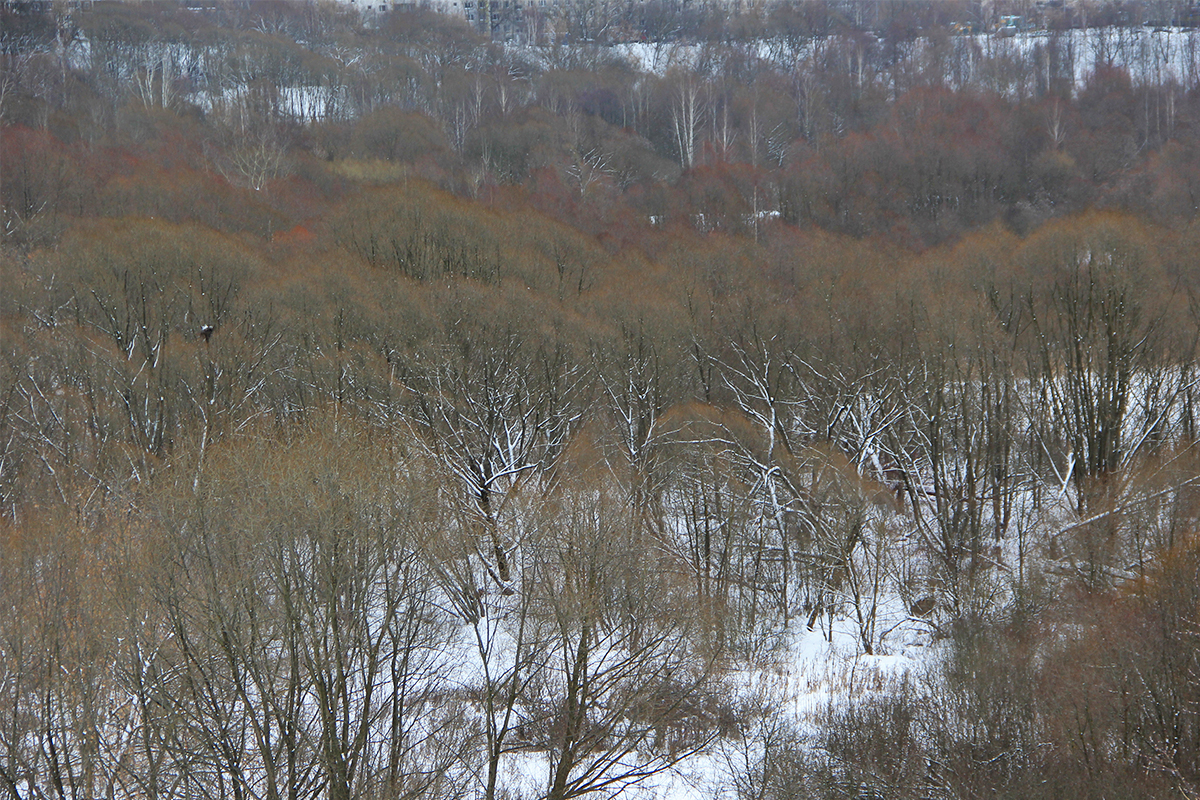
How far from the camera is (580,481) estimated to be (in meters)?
19.5

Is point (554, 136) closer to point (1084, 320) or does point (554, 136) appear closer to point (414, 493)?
point (1084, 320)

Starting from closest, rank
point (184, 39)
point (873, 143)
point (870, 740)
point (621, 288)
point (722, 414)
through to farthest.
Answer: point (870, 740)
point (722, 414)
point (621, 288)
point (873, 143)
point (184, 39)

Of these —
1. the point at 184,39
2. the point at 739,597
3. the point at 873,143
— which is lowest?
the point at 739,597

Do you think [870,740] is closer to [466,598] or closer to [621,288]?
[466,598]

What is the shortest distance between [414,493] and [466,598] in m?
3.51

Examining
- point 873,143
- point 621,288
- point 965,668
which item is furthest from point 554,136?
point 965,668

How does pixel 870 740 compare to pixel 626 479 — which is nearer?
pixel 870 740

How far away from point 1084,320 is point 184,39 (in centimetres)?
6702

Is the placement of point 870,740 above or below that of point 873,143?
below

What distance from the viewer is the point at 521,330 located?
87.0 feet

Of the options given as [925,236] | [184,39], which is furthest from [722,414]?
[184,39]

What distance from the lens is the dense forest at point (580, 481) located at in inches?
522

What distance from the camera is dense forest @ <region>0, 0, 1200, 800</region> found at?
1325 cm

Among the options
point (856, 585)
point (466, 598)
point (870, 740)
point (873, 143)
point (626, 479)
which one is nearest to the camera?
point (870, 740)
